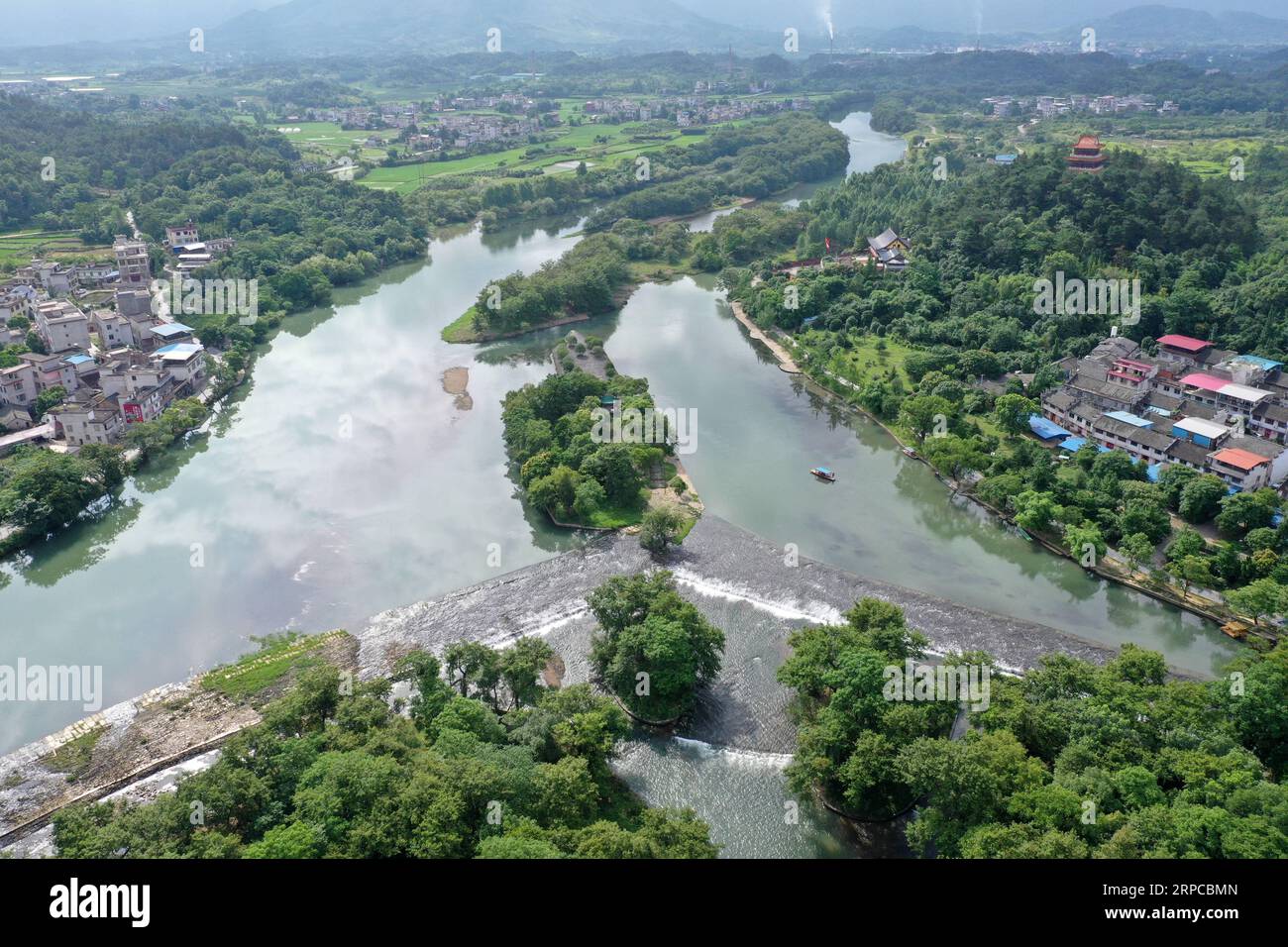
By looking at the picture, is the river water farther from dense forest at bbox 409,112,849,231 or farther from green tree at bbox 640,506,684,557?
dense forest at bbox 409,112,849,231

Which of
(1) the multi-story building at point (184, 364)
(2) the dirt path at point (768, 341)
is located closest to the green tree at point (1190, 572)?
(2) the dirt path at point (768, 341)

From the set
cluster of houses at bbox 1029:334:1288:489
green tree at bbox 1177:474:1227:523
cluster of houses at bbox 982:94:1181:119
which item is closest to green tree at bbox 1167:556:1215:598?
green tree at bbox 1177:474:1227:523

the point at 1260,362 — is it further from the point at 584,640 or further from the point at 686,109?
the point at 686,109

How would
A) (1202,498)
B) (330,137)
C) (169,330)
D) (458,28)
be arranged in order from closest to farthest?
(1202,498) < (169,330) < (330,137) < (458,28)

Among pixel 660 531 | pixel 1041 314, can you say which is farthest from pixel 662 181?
pixel 660 531

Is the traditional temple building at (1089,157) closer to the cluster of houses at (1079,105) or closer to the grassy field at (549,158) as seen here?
the grassy field at (549,158)

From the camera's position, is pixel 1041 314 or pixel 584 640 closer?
pixel 584 640
